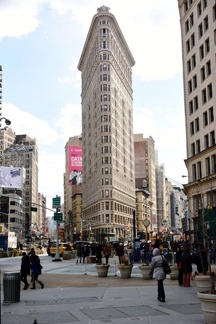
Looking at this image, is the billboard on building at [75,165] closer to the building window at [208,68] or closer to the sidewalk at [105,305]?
the building window at [208,68]

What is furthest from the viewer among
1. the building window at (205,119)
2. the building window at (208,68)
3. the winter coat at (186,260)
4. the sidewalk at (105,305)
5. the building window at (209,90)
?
the building window at (205,119)

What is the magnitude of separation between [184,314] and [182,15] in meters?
58.0

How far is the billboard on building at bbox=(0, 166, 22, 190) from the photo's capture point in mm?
64250

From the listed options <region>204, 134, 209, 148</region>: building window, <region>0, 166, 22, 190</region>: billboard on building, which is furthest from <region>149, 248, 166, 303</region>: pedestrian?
<region>0, 166, 22, 190</region>: billboard on building

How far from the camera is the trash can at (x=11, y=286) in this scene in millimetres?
16047

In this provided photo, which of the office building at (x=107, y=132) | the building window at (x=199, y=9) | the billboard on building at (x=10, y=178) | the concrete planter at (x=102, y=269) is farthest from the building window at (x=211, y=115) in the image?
the office building at (x=107, y=132)

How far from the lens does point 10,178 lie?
65.7 meters

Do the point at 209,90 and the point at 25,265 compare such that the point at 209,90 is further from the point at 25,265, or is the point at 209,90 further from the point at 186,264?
the point at 25,265

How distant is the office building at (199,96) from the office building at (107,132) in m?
64.6

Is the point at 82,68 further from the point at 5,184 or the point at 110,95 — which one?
the point at 5,184

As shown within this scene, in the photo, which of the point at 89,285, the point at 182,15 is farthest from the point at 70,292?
the point at 182,15

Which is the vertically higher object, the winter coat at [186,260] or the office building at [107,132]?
the office building at [107,132]

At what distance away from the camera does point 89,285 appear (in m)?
22.0

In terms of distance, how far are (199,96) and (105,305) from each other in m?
45.5
